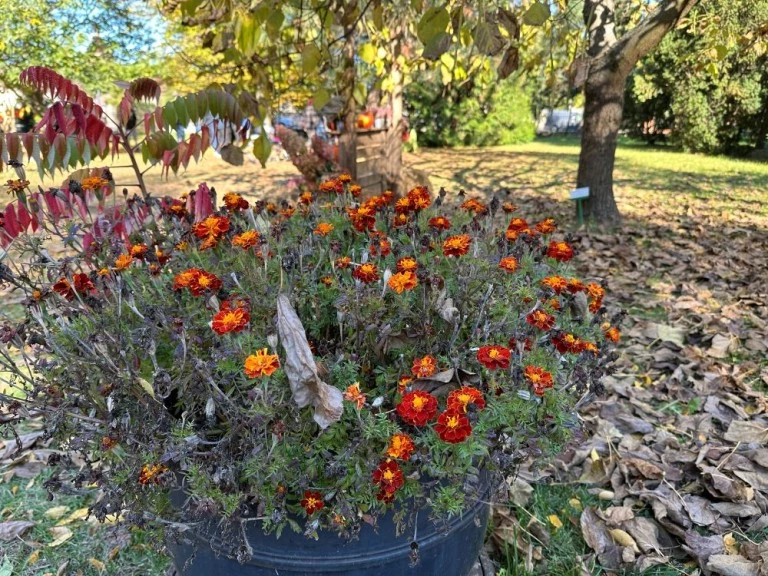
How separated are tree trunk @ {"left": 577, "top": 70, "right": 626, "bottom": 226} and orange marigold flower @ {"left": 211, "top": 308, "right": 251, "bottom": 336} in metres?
5.57

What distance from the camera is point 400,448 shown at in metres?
1.26

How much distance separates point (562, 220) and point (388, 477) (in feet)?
19.2

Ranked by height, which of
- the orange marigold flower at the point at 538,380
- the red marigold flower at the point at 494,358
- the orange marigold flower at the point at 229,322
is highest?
the orange marigold flower at the point at 229,322

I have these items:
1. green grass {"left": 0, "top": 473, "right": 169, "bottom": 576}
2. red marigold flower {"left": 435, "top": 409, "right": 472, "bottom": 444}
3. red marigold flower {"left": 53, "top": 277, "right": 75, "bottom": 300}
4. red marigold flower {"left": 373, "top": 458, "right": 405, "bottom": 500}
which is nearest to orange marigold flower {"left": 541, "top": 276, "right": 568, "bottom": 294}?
red marigold flower {"left": 435, "top": 409, "right": 472, "bottom": 444}

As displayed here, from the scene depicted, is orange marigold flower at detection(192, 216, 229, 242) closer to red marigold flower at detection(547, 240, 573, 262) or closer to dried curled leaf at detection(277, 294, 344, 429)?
dried curled leaf at detection(277, 294, 344, 429)

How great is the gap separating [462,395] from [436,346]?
0.31 meters

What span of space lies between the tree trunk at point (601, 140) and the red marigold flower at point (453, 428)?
543 cm

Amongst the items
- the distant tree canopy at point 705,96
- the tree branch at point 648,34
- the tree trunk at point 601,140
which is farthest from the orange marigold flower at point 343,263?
the distant tree canopy at point 705,96

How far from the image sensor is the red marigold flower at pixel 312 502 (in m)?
1.32

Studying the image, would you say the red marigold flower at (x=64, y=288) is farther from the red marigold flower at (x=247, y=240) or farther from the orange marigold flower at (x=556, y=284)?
the orange marigold flower at (x=556, y=284)

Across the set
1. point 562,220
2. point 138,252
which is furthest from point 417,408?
point 562,220

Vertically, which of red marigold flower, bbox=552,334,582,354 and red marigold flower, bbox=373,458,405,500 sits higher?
red marigold flower, bbox=552,334,582,354

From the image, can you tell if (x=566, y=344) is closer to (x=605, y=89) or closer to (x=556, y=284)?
(x=556, y=284)

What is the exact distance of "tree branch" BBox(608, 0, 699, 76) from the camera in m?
4.98
